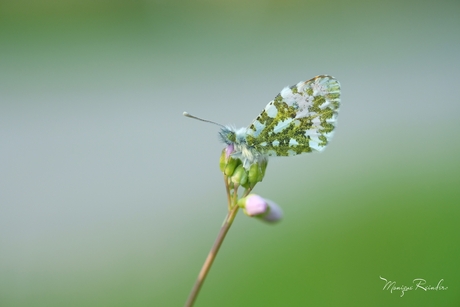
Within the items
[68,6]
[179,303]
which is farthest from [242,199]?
[68,6]

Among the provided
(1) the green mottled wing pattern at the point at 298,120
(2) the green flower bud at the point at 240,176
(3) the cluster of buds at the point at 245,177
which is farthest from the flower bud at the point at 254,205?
(1) the green mottled wing pattern at the point at 298,120

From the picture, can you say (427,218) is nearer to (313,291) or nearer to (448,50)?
(313,291)

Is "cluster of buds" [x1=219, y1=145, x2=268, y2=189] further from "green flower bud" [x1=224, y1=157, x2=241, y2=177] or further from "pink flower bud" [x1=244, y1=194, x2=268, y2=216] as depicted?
"pink flower bud" [x1=244, y1=194, x2=268, y2=216]

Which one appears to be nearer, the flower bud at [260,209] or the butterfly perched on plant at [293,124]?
the flower bud at [260,209]

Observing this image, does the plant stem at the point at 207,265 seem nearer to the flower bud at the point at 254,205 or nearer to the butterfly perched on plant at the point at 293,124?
the flower bud at the point at 254,205

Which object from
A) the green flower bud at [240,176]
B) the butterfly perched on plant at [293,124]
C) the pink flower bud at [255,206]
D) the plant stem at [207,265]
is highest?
the butterfly perched on plant at [293,124]

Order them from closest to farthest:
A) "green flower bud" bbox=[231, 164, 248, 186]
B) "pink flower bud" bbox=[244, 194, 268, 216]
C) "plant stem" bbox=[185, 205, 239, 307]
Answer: "plant stem" bbox=[185, 205, 239, 307] → "pink flower bud" bbox=[244, 194, 268, 216] → "green flower bud" bbox=[231, 164, 248, 186]

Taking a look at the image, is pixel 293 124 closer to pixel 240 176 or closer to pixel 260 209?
pixel 240 176

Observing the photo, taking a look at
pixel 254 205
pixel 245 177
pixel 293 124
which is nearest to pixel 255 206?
pixel 254 205

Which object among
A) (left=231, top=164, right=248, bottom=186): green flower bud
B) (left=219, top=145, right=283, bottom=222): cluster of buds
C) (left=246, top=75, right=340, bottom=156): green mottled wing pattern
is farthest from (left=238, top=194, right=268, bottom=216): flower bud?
(left=246, top=75, right=340, bottom=156): green mottled wing pattern
